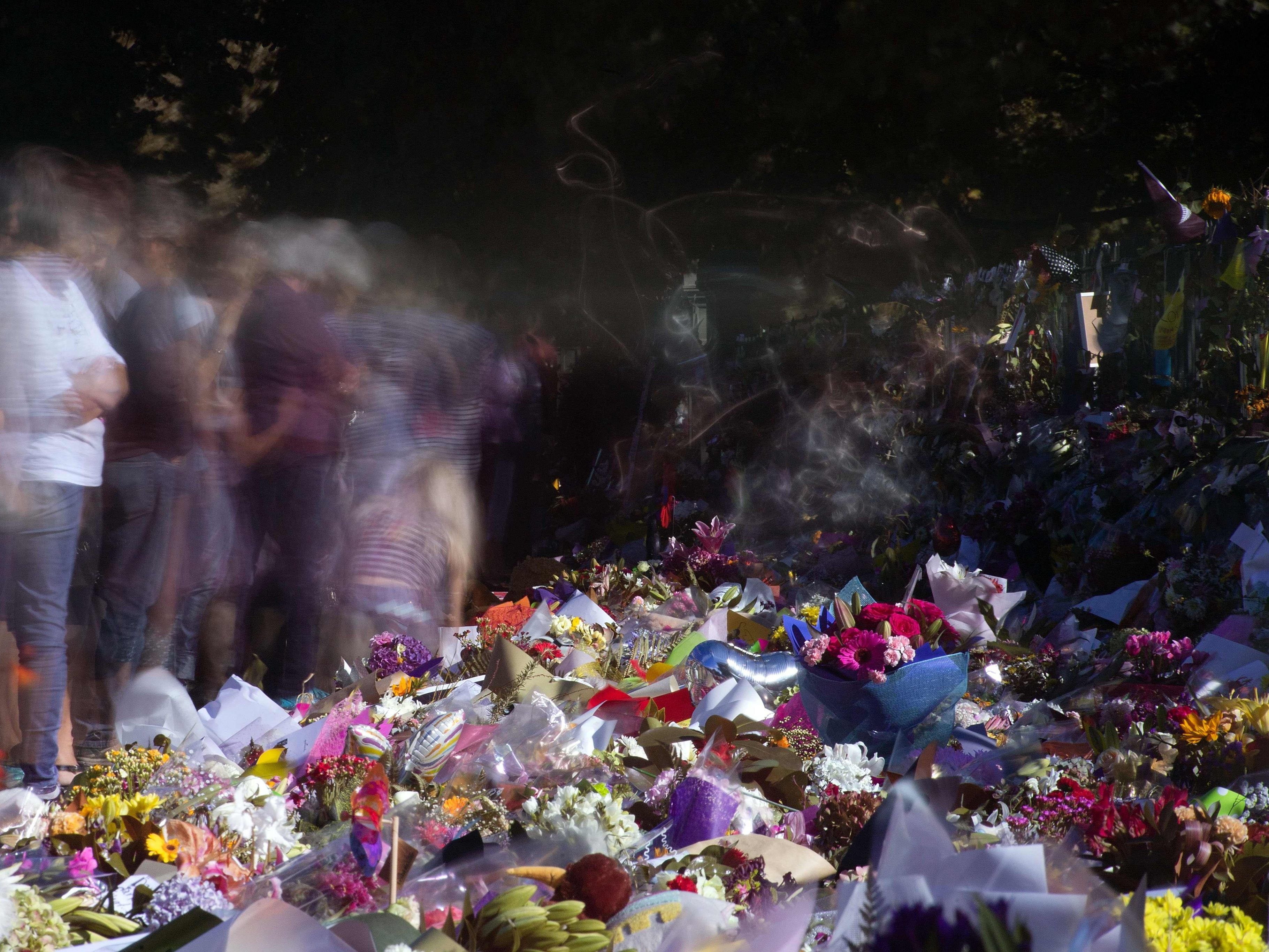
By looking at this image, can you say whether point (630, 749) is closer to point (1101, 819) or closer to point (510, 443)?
point (1101, 819)

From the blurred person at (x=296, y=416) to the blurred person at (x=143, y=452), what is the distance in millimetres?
285

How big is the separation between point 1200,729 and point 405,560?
114 inches

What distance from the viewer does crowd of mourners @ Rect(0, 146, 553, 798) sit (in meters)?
2.83

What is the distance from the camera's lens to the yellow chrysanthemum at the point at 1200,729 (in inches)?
75.1

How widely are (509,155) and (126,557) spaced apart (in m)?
5.41

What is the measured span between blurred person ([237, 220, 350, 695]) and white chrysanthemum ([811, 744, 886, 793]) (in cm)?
221

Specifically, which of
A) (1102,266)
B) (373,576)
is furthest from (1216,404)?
(373,576)

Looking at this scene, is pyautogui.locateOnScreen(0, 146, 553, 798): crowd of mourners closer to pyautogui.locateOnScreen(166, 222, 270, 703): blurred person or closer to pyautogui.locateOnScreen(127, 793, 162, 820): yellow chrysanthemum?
pyautogui.locateOnScreen(166, 222, 270, 703): blurred person

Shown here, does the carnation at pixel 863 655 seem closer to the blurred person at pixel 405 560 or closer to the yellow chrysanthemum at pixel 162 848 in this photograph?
the yellow chrysanthemum at pixel 162 848

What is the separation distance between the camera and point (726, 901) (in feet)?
4.70

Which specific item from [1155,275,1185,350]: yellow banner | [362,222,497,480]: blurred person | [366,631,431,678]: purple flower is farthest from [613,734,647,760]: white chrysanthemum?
[1155,275,1185,350]: yellow banner

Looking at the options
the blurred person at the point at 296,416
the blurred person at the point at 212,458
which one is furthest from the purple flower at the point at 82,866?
the blurred person at the point at 296,416

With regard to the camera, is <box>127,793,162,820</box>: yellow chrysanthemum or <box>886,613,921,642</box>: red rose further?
<box>886,613,921,642</box>: red rose

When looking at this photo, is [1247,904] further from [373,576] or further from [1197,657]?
[373,576]
